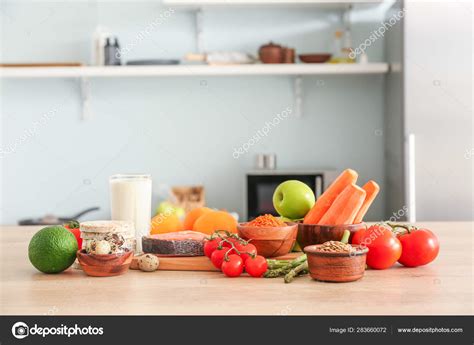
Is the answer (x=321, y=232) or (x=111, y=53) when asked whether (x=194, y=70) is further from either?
(x=321, y=232)

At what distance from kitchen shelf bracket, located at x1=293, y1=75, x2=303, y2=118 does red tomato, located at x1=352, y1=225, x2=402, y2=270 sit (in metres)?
2.82

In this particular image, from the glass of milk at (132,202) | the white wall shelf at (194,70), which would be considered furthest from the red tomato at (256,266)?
the white wall shelf at (194,70)

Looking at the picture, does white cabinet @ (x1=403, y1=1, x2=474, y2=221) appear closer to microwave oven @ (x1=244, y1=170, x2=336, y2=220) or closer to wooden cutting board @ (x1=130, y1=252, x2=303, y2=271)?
microwave oven @ (x1=244, y1=170, x2=336, y2=220)

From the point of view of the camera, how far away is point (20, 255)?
5.38 ft

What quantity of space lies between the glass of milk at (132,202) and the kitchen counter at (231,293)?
0.59 ft

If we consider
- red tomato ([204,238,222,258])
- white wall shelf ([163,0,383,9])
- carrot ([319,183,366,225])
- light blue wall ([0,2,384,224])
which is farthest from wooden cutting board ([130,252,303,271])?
light blue wall ([0,2,384,224])

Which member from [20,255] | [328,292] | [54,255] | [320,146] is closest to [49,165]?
[320,146]

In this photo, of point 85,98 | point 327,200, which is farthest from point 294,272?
point 85,98

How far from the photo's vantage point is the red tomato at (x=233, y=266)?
1.29 m

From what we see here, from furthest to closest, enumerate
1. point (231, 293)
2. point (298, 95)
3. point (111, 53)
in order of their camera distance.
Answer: point (298, 95)
point (111, 53)
point (231, 293)

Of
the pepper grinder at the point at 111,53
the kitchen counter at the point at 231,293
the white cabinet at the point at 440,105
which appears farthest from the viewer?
the pepper grinder at the point at 111,53

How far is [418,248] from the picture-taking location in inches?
54.1

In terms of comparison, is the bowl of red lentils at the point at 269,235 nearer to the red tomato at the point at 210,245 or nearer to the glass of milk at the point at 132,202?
the red tomato at the point at 210,245

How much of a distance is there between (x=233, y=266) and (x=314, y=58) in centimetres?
273
